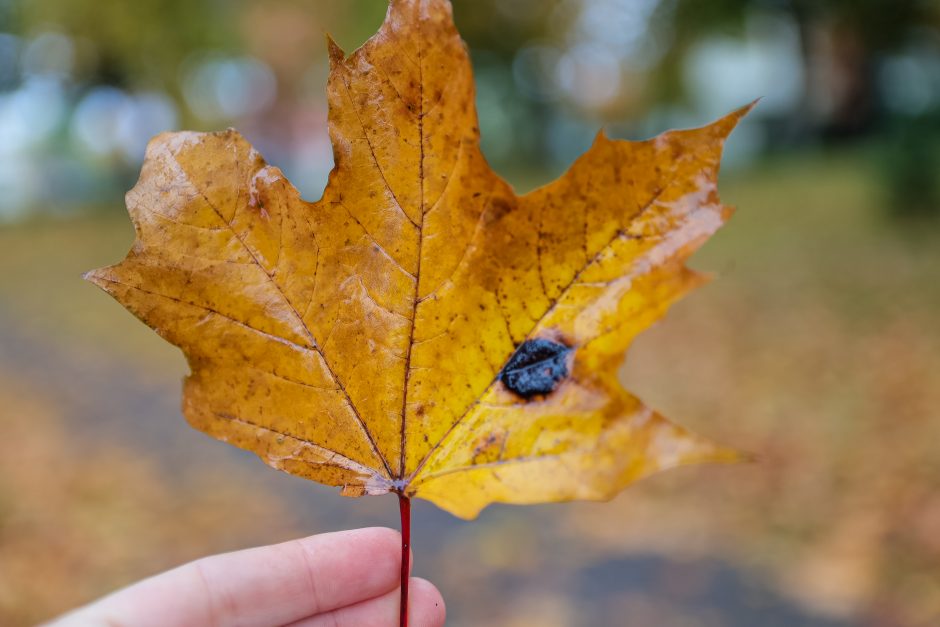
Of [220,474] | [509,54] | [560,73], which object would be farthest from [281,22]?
[220,474]

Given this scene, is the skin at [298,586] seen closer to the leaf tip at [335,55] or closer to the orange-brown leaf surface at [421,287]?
the orange-brown leaf surface at [421,287]

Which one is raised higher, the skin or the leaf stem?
the leaf stem

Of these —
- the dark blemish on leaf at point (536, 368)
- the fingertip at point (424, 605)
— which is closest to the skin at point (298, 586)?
the fingertip at point (424, 605)

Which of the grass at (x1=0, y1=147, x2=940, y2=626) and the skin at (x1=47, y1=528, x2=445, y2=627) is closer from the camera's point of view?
the skin at (x1=47, y1=528, x2=445, y2=627)

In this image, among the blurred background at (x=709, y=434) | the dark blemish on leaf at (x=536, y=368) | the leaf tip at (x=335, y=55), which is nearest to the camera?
the leaf tip at (x=335, y=55)

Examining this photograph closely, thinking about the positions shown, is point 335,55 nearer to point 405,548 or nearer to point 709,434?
point 405,548

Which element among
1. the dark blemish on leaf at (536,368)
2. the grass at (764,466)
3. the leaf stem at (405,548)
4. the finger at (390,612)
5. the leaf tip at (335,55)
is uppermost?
the leaf tip at (335,55)

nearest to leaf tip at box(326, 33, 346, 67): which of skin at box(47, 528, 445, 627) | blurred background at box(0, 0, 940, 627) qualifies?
skin at box(47, 528, 445, 627)

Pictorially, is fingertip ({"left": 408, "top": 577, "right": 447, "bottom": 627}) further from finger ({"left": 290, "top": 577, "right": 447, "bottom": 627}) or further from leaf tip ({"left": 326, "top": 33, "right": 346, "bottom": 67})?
leaf tip ({"left": 326, "top": 33, "right": 346, "bottom": 67})
